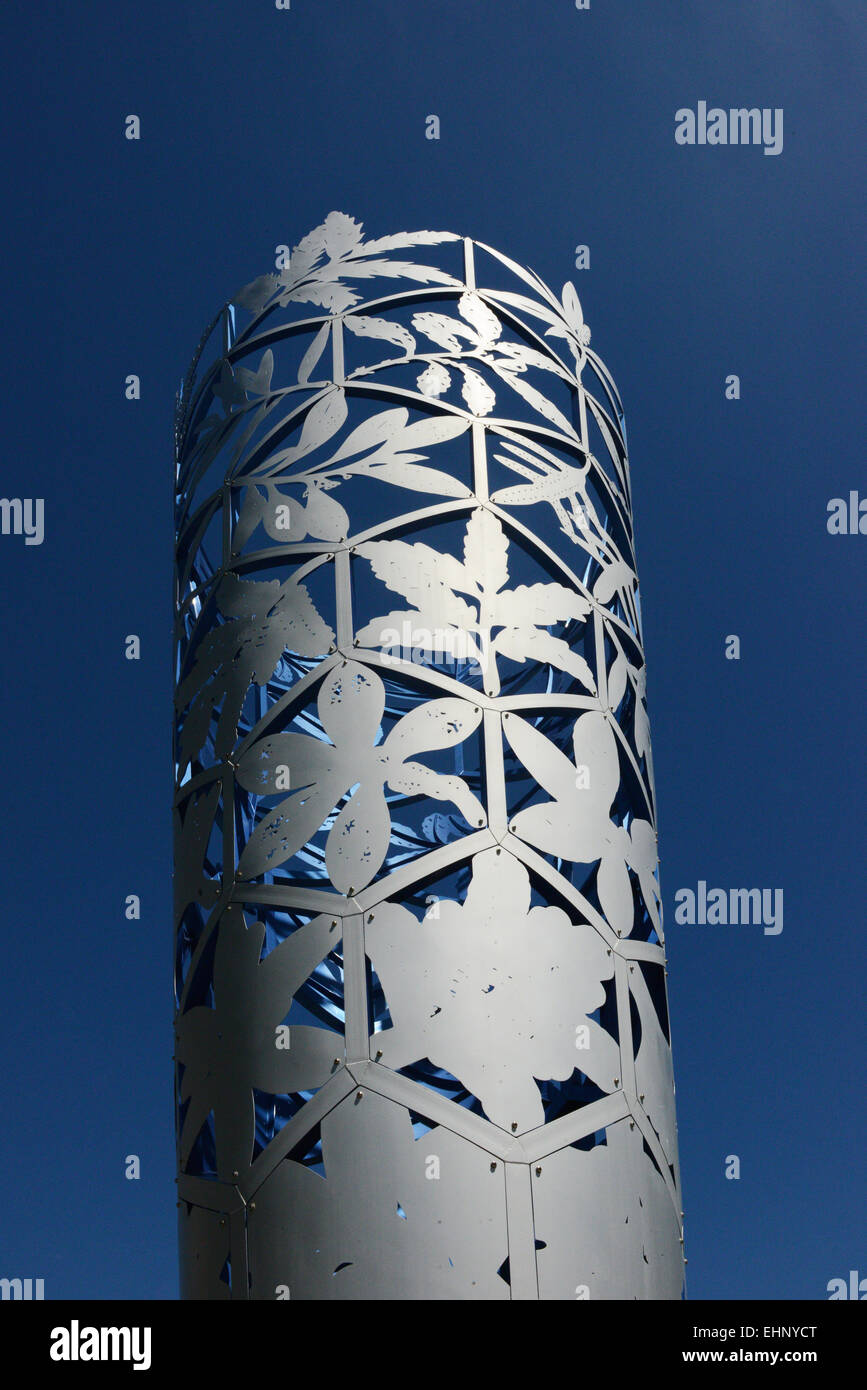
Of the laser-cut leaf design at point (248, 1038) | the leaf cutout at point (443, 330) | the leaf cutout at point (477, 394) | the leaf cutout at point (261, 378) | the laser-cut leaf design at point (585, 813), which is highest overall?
the leaf cutout at point (443, 330)

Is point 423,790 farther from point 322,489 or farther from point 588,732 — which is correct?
point 322,489

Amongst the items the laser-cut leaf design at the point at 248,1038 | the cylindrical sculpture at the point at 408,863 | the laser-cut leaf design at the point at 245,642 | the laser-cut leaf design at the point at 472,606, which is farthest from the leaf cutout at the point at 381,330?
the laser-cut leaf design at the point at 248,1038

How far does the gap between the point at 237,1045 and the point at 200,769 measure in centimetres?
228

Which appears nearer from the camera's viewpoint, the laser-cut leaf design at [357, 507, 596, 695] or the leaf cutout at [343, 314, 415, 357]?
the laser-cut leaf design at [357, 507, 596, 695]

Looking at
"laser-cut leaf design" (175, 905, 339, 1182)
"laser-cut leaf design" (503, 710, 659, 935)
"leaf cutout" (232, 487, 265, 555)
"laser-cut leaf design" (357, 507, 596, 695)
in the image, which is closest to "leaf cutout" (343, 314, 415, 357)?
"leaf cutout" (232, 487, 265, 555)

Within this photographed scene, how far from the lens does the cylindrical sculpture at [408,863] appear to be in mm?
7125

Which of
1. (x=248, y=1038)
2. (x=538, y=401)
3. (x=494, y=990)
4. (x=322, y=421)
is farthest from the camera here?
(x=538, y=401)

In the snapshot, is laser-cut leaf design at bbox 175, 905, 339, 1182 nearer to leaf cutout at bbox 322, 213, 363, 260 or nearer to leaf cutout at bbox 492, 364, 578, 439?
leaf cutout at bbox 492, 364, 578, 439

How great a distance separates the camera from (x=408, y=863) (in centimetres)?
773

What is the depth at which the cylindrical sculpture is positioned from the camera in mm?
7125

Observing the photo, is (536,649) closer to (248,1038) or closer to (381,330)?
(381,330)

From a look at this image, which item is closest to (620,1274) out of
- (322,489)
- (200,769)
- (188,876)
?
(188,876)

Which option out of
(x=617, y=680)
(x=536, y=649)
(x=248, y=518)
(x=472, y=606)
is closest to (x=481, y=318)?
(x=248, y=518)

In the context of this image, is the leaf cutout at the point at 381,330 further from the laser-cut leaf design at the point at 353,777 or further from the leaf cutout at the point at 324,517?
the laser-cut leaf design at the point at 353,777
